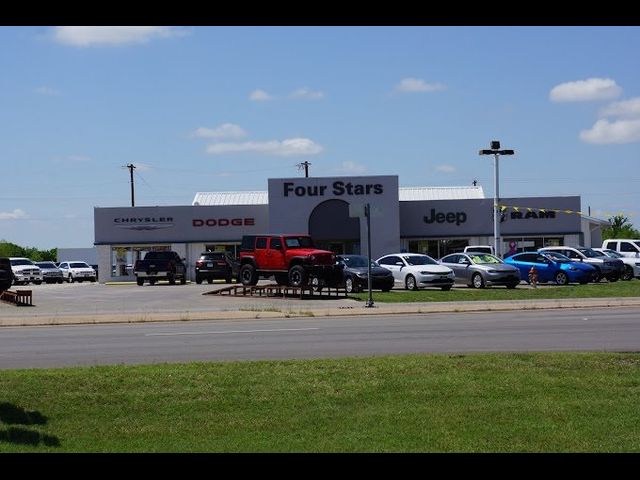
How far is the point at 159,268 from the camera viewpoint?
46.3 meters

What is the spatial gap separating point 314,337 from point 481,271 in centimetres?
2051

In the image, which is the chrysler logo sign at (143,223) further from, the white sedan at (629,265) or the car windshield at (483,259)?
the white sedan at (629,265)

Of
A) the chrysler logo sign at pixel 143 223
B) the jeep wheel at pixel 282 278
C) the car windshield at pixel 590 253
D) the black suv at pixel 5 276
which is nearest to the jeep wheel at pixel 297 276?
the jeep wheel at pixel 282 278

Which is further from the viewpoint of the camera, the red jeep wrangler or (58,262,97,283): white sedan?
(58,262,97,283): white sedan

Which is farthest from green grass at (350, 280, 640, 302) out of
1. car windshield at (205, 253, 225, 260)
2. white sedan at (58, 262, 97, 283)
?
white sedan at (58, 262, 97, 283)

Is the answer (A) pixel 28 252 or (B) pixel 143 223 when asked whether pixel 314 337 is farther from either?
(A) pixel 28 252

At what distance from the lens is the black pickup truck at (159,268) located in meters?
46.2

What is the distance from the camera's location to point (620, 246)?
4500cm

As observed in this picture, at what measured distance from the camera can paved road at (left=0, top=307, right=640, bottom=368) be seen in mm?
14023

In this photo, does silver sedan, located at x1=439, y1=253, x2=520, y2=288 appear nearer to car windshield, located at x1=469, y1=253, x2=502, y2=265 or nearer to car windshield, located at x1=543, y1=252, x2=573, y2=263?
car windshield, located at x1=469, y1=253, x2=502, y2=265

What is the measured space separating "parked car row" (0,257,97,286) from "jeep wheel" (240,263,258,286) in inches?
996

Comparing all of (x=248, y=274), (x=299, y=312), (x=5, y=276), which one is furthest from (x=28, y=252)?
(x=5, y=276)

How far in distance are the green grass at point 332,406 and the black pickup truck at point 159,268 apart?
116ft
